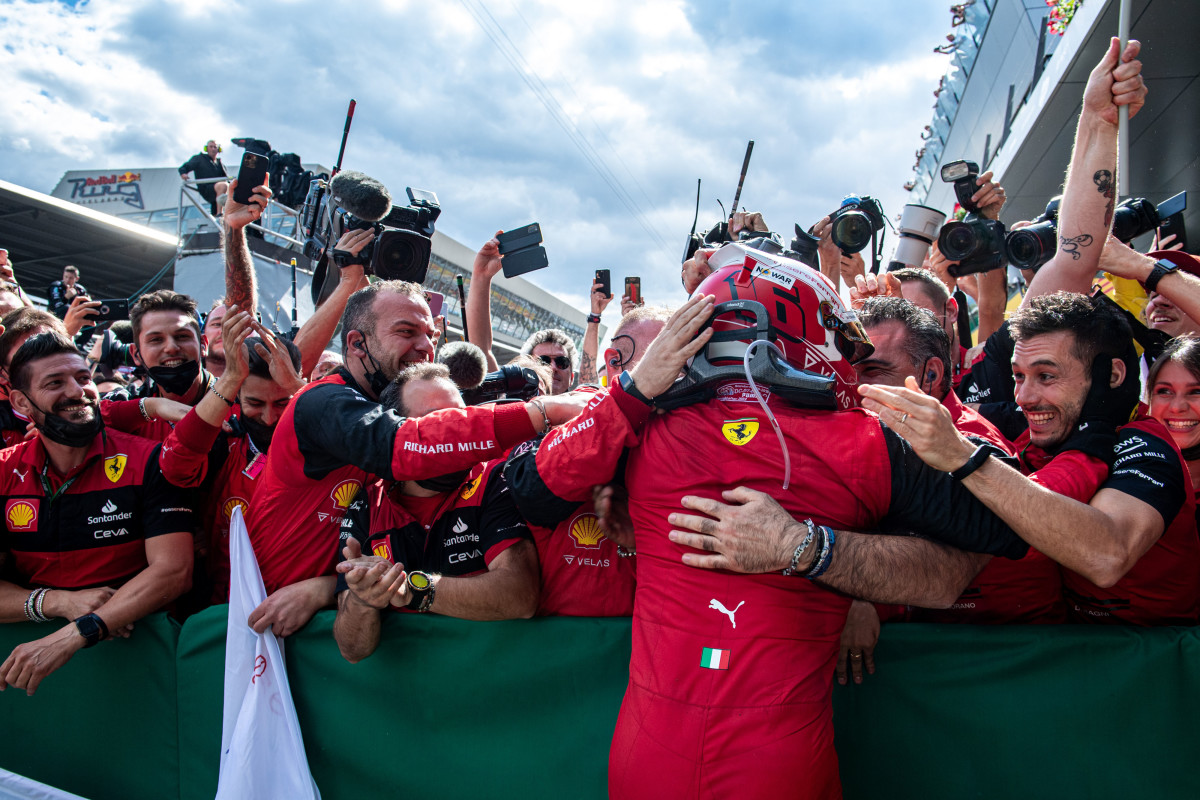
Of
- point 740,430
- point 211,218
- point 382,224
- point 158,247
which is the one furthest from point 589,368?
point 158,247

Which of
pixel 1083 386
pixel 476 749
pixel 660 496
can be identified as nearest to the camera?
pixel 660 496

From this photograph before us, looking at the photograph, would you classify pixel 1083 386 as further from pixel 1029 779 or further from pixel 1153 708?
pixel 1029 779

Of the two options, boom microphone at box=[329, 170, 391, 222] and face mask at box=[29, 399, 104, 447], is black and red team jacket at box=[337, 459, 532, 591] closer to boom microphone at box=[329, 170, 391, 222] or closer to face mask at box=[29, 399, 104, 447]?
face mask at box=[29, 399, 104, 447]

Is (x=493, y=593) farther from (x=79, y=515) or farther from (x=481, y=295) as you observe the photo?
(x=481, y=295)

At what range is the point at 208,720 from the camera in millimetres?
2863

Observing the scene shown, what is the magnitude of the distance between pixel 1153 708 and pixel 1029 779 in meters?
0.41

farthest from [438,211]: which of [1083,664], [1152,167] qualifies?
[1152,167]

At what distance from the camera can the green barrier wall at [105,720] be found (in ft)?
9.69

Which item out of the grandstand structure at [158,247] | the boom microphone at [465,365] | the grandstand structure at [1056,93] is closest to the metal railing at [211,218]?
the grandstand structure at [158,247]

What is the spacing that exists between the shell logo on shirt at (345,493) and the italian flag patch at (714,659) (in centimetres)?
184

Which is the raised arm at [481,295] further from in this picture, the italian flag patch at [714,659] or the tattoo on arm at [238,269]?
the italian flag patch at [714,659]

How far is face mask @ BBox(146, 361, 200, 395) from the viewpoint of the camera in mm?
3955

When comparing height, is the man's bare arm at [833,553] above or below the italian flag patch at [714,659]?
above

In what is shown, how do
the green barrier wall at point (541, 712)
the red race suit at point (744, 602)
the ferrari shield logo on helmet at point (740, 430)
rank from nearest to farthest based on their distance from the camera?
the red race suit at point (744, 602) < the ferrari shield logo on helmet at point (740, 430) < the green barrier wall at point (541, 712)
